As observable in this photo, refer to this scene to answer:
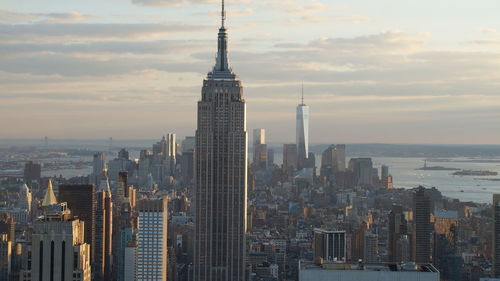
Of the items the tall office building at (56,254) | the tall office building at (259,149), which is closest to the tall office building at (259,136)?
the tall office building at (259,149)

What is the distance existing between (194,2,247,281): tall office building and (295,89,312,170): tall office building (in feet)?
8.26

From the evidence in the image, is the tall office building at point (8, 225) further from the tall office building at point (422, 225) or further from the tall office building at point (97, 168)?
the tall office building at point (422, 225)

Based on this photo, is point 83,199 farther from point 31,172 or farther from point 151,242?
point 31,172

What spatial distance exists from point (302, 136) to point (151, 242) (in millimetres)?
11742

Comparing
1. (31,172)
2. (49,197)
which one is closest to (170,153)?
(31,172)

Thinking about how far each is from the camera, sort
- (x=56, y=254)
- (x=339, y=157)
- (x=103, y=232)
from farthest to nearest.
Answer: (x=339, y=157) → (x=103, y=232) → (x=56, y=254)

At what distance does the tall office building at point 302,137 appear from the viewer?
36.1 meters

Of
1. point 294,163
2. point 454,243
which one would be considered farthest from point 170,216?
point 294,163

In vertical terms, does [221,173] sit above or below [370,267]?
above

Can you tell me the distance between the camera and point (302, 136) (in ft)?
136

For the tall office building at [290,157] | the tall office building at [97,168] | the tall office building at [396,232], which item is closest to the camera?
the tall office building at [396,232]

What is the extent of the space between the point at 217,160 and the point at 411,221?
7513 millimetres

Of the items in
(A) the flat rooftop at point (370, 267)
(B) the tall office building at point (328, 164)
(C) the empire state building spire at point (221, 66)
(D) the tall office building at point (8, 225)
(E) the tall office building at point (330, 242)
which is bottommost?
(E) the tall office building at point (330, 242)

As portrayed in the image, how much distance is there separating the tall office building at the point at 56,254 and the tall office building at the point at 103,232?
6.13 m
